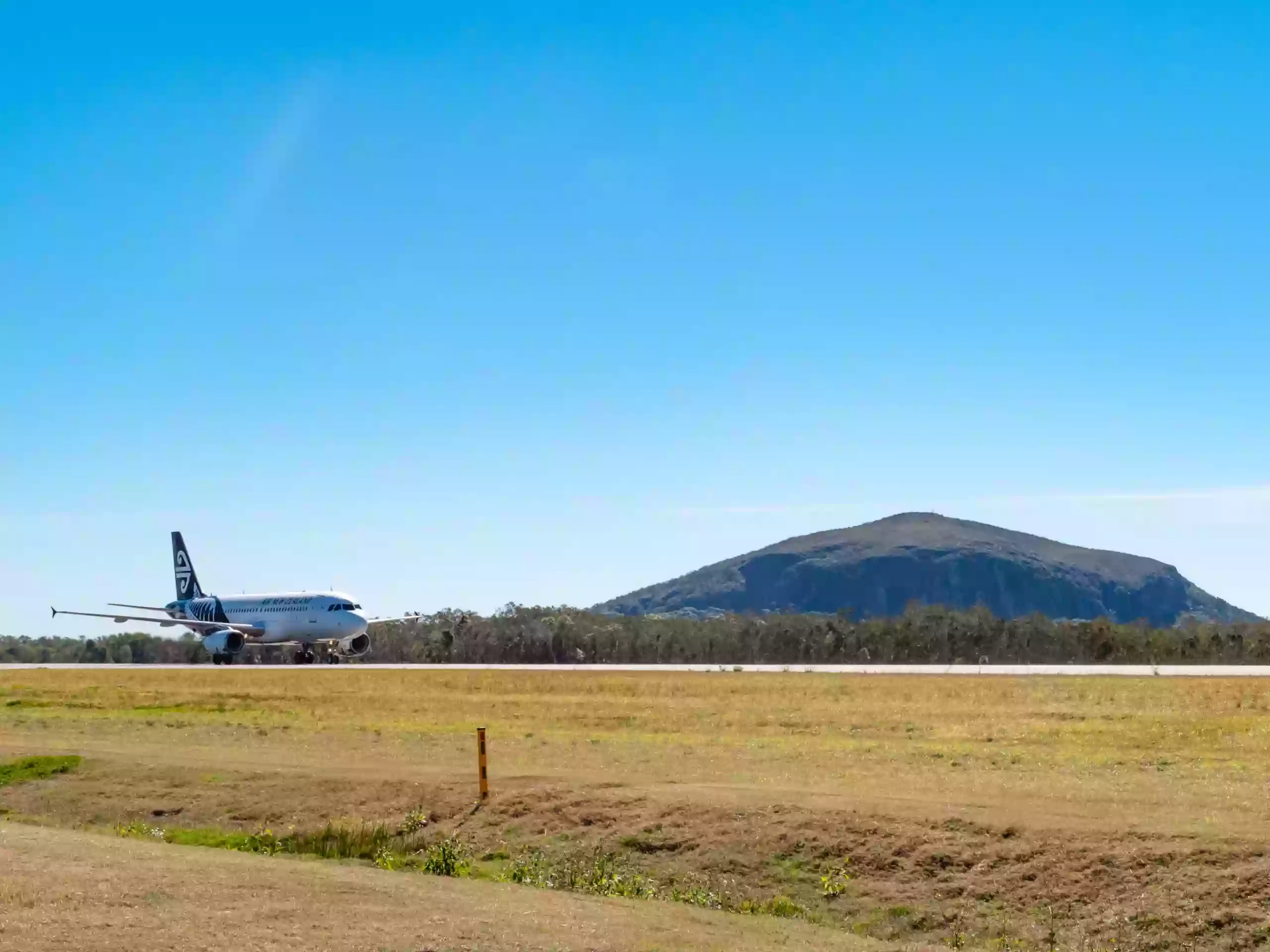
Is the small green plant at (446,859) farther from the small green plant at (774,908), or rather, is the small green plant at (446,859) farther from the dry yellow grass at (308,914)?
the small green plant at (774,908)

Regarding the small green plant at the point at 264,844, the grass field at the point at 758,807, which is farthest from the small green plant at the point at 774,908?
the small green plant at the point at 264,844

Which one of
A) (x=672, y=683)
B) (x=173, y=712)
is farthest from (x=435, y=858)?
(x=672, y=683)

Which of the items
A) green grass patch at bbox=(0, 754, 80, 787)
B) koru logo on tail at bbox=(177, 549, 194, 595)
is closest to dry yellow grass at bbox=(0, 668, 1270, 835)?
green grass patch at bbox=(0, 754, 80, 787)

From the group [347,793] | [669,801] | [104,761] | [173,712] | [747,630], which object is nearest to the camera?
[669,801]

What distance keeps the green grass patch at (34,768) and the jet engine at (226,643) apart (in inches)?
2236

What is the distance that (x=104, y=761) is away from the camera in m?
27.5

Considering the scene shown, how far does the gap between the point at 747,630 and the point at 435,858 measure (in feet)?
270

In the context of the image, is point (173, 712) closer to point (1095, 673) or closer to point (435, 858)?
point (435, 858)

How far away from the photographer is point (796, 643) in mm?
93125

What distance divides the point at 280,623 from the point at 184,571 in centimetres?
1962

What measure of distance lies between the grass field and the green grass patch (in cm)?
35

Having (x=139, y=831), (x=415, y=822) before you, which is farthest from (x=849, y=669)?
(x=139, y=831)

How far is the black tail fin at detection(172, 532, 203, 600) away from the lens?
97875mm

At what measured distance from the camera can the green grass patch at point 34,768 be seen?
87.6ft
